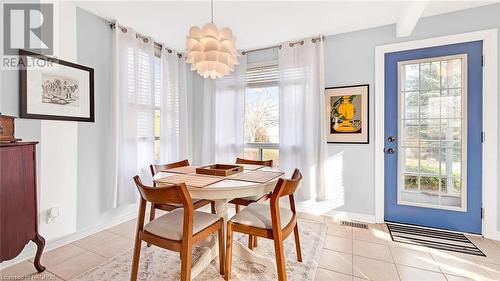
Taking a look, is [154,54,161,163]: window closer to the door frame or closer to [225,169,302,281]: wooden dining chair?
[225,169,302,281]: wooden dining chair

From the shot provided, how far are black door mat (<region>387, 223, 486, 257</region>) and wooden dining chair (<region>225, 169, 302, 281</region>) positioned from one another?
1479 millimetres

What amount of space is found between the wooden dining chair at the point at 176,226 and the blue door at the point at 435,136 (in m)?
2.31

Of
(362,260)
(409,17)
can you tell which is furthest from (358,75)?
(362,260)

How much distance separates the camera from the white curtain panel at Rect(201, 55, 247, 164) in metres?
3.52

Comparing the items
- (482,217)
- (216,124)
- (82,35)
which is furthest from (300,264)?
(82,35)

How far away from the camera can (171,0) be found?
2.29 meters

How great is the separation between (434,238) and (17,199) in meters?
3.77

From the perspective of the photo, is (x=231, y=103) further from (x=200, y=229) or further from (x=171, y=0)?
(x=200, y=229)

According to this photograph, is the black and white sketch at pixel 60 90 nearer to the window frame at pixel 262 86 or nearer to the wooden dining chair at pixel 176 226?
the wooden dining chair at pixel 176 226

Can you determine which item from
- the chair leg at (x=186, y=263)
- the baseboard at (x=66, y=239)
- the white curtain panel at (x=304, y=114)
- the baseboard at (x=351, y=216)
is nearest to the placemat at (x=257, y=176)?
the chair leg at (x=186, y=263)

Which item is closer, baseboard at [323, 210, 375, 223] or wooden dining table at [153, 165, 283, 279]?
wooden dining table at [153, 165, 283, 279]

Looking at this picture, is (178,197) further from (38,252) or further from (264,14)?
(264,14)

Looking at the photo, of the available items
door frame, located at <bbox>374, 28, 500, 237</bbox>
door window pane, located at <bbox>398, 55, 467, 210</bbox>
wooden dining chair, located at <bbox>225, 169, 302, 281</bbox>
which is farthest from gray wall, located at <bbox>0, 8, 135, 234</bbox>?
door frame, located at <bbox>374, 28, 500, 237</bbox>

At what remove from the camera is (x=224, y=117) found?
3.63 meters
